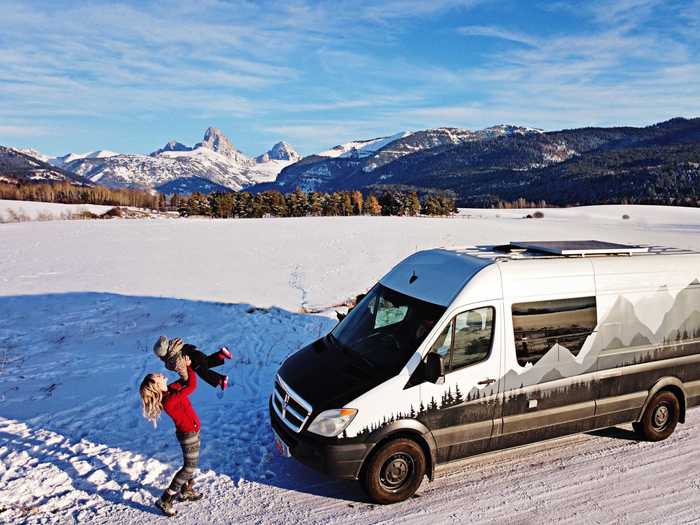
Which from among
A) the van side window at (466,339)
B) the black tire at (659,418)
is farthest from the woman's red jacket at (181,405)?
the black tire at (659,418)

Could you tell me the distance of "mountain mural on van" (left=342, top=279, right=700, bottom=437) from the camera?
227 inches

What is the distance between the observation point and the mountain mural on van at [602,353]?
5.77 meters

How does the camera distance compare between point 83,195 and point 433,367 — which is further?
point 83,195

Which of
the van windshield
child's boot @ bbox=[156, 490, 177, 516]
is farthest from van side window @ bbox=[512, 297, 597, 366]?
child's boot @ bbox=[156, 490, 177, 516]

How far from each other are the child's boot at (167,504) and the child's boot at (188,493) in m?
0.18

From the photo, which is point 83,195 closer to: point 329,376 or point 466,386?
point 329,376

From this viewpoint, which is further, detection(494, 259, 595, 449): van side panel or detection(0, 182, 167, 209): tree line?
detection(0, 182, 167, 209): tree line

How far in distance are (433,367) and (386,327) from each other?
4.45 feet

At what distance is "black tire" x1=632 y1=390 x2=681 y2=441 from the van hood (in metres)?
4.26

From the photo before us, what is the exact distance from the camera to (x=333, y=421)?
5418mm

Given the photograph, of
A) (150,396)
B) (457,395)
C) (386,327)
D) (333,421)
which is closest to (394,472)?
(333,421)

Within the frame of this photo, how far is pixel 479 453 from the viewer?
610 centimetres

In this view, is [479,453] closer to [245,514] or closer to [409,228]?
[245,514]

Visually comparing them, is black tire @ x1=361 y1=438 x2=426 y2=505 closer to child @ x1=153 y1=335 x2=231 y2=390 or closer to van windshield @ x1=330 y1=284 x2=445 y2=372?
van windshield @ x1=330 y1=284 x2=445 y2=372
